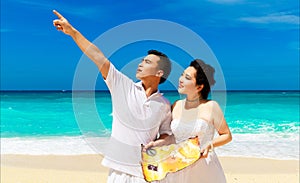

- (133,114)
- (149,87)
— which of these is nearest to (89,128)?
(133,114)

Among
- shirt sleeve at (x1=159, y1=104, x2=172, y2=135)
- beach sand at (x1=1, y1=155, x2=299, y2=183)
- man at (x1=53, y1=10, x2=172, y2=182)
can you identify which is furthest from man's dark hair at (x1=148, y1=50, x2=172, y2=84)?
beach sand at (x1=1, y1=155, x2=299, y2=183)

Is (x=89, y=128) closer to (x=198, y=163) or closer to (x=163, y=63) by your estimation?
(x=163, y=63)

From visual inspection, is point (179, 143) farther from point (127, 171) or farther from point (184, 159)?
point (127, 171)

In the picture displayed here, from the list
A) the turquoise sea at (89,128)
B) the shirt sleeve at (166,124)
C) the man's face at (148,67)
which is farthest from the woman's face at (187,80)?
the man's face at (148,67)

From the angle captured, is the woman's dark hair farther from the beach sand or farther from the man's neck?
the beach sand

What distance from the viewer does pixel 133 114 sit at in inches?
121

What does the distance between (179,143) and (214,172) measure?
68 centimetres

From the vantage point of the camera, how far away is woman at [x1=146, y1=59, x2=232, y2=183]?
3.56 m

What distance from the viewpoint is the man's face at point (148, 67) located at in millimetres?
3107

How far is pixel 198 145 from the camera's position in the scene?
3451mm

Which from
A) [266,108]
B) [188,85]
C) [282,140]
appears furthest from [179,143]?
[266,108]

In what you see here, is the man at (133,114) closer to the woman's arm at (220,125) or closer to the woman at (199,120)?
the woman at (199,120)

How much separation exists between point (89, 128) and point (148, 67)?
0.62 metres

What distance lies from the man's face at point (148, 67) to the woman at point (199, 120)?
0.48 metres
